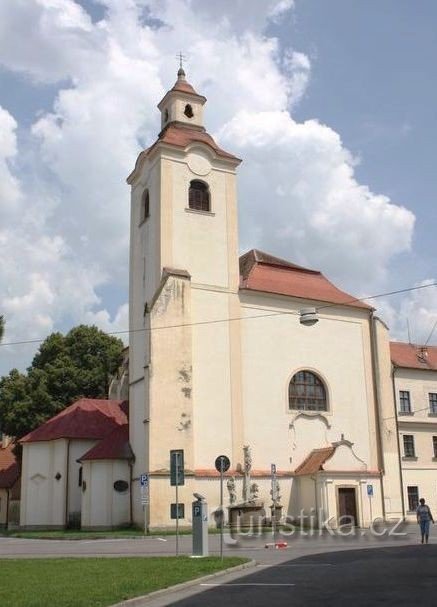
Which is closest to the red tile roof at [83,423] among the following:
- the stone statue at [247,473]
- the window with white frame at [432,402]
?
the stone statue at [247,473]

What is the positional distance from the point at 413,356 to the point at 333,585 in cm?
3710

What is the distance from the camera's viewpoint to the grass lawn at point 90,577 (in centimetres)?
1076

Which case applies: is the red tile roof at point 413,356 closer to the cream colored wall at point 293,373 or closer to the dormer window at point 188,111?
the cream colored wall at point 293,373

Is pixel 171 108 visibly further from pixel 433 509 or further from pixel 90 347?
pixel 433 509

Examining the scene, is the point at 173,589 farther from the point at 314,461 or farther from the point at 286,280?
the point at 286,280

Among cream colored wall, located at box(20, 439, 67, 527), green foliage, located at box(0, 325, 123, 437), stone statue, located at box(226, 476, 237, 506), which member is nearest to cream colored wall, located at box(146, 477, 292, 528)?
stone statue, located at box(226, 476, 237, 506)

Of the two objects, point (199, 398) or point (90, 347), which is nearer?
point (199, 398)

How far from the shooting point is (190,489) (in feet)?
110

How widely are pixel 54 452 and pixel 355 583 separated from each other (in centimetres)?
3081

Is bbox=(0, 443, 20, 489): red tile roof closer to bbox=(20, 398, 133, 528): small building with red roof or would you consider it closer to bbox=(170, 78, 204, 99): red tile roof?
bbox=(20, 398, 133, 528): small building with red roof

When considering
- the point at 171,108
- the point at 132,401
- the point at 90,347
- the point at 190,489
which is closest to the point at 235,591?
the point at 190,489

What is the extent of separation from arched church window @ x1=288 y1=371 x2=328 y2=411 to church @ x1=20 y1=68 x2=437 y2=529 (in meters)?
0.07

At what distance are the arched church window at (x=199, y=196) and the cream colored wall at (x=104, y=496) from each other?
14.2 meters

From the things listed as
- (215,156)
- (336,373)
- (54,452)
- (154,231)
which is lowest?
(54,452)
